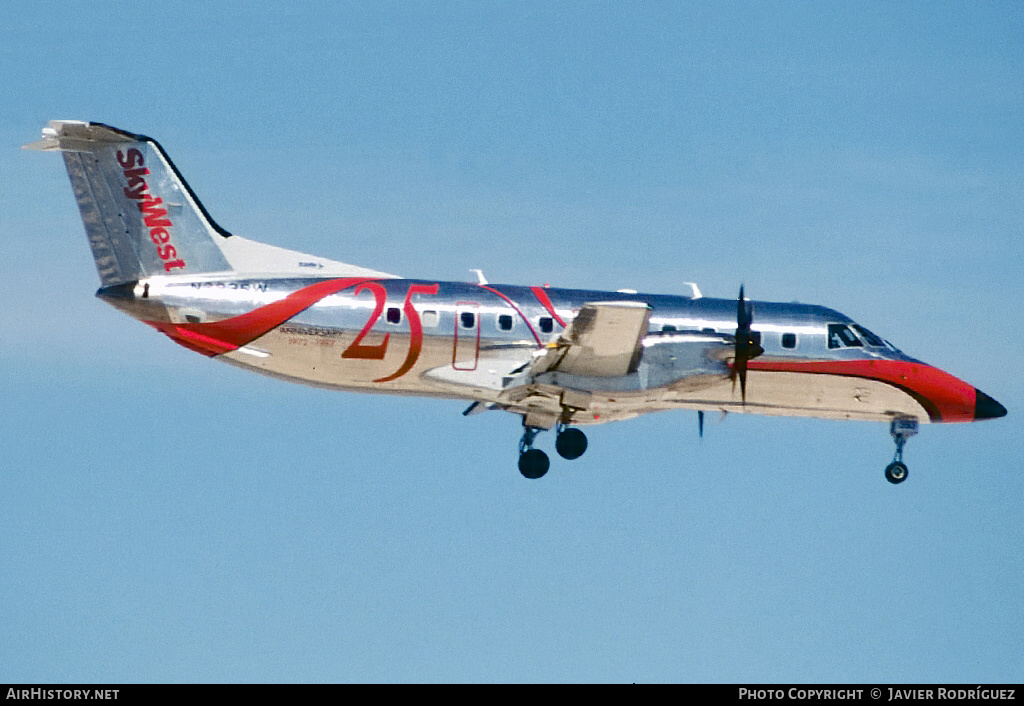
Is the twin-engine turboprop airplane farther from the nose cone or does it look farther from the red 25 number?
the nose cone

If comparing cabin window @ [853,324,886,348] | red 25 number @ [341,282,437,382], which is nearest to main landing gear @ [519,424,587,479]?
red 25 number @ [341,282,437,382]

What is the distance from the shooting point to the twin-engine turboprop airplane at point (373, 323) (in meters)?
35.1

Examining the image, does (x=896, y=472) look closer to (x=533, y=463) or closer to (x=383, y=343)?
(x=533, y=463)

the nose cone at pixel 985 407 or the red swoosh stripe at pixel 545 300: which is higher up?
the red swoosh stripe at pixel 545 300

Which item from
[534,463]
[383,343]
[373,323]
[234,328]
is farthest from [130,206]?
[534,463]

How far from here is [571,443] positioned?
3656 centimetres

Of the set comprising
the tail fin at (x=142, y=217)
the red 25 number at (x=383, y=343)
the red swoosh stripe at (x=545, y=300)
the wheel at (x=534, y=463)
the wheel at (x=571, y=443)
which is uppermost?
the tail fin at (x=142, y=217)

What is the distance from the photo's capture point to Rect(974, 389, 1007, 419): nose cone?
39062 mm

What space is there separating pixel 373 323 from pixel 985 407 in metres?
16.7

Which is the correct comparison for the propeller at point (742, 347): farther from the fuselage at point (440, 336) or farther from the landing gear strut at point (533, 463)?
the landing gear strut at point (533, 463)

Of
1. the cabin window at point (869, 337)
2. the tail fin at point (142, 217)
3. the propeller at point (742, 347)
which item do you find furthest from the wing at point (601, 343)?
the cabin window at point (869, 337)

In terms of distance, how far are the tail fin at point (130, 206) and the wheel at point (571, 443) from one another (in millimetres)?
9447

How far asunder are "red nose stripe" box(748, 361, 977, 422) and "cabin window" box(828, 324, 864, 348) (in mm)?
477
